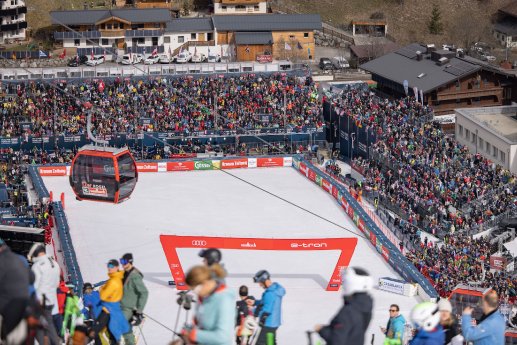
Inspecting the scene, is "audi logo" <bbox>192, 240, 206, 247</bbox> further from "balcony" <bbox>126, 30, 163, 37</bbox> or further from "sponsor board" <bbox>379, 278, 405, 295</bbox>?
Answer: "balcony" <bbox>126, 30, 163, 37</bbox>

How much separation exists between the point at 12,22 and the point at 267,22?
16401 mm

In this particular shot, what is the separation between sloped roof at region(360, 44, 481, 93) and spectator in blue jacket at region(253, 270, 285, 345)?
45.9 m

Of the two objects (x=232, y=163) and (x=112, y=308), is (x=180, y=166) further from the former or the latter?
(x=112, y=308)

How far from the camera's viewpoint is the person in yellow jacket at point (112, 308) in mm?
18688

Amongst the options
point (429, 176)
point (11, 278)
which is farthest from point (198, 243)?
point (11, 278)

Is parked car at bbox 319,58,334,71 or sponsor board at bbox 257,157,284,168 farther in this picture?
parked car at bbox 319,58,334,71

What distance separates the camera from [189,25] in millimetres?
79812

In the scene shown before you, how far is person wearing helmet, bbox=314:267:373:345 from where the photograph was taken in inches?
597

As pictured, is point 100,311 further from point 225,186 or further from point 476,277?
point 225,186

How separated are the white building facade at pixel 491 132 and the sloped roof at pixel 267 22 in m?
20.8

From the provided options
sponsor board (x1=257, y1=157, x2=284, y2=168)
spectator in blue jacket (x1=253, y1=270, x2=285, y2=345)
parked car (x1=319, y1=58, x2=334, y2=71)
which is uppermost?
spectator in blue jacket (x1=253, y1=270, x2=285, y2=345)

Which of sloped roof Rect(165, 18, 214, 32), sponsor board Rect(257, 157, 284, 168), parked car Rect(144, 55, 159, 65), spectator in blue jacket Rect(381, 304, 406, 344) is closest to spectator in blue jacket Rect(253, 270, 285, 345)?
spectator in blue jacket Rect(381, 304, 406, 344)

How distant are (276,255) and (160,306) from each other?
722cm

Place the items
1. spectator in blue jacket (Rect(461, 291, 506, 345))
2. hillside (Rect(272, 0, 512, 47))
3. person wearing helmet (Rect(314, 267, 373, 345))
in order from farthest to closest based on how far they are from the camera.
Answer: hillside (Rect(272, 0, 512, 47)) < spectator in blue jacket (Rect(461, 291, 506, 345)) < person wearing helmet (Rect(314, 267, 373, 345))
